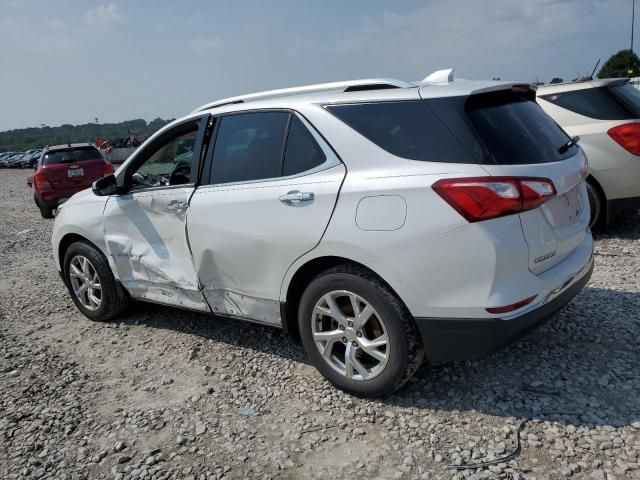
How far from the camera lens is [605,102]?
600cm

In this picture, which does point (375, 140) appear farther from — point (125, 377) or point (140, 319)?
point (140, 319)

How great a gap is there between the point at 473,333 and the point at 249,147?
184 centimetres

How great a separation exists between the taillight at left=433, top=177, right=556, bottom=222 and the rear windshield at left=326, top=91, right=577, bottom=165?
4.9 inches

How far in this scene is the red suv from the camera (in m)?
12.7

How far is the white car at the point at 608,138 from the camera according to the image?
5.75m

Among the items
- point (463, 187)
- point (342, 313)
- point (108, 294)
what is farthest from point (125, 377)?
point (463, 187)

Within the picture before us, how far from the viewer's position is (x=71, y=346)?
4.57 meters

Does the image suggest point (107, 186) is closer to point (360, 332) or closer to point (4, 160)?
point (360, 332)

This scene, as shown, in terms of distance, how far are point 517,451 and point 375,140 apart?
5.72ft

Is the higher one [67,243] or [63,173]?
[63,173]

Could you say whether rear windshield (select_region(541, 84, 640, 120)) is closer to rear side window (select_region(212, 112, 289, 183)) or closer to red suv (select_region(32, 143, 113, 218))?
rear side window (select_region(212, 112, 289, 183))

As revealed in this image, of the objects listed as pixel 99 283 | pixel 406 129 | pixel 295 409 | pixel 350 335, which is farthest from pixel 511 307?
pixel 99 283

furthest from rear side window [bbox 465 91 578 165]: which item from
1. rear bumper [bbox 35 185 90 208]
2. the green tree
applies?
the green tree

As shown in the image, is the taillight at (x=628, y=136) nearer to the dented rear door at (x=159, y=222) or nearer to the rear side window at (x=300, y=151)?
the rear side window at (x=300, y=151)
